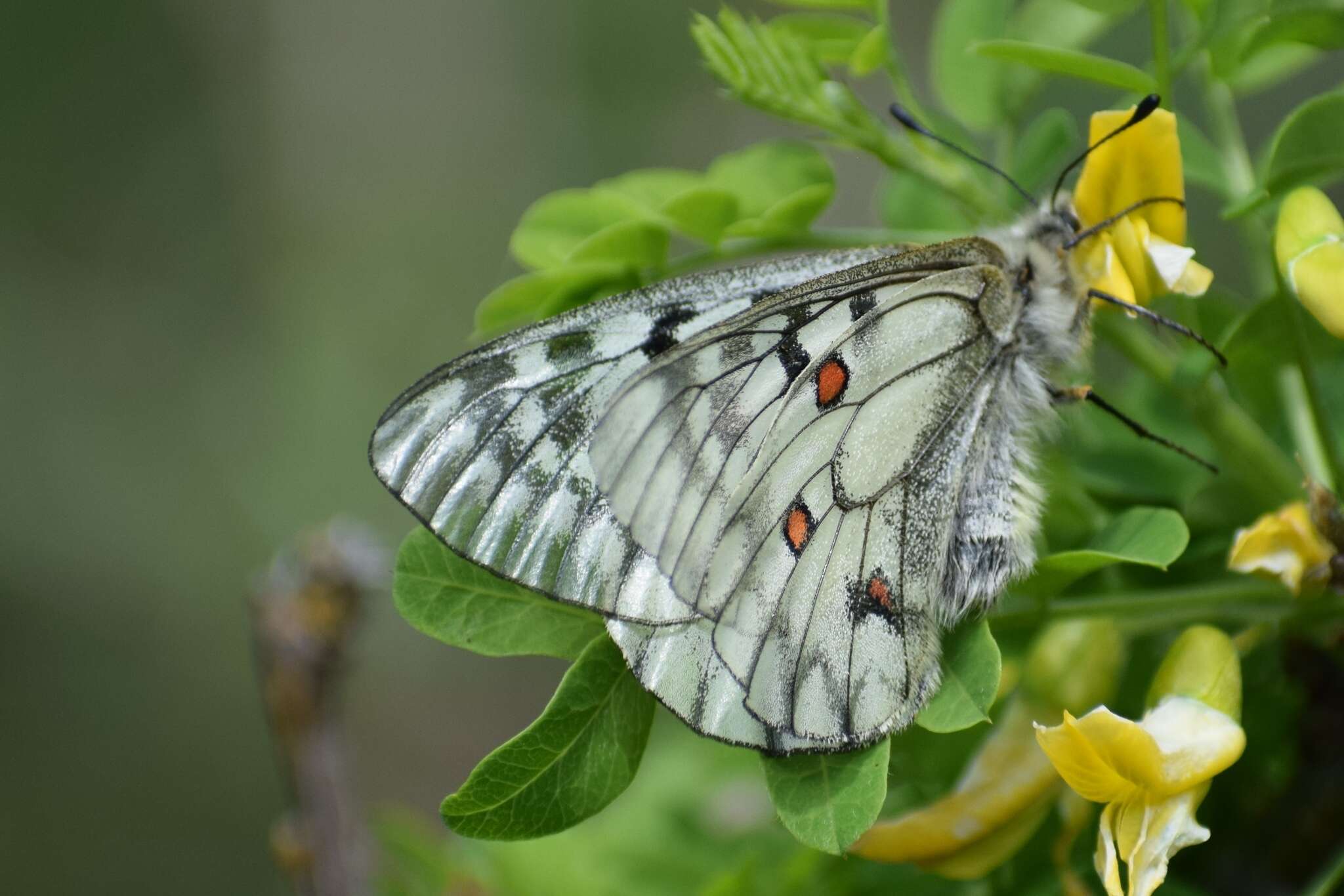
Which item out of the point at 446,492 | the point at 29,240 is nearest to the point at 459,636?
the point at 446,492

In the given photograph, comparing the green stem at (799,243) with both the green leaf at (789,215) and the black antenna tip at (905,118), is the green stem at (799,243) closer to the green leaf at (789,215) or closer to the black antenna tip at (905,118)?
the green leaf at (789,215)

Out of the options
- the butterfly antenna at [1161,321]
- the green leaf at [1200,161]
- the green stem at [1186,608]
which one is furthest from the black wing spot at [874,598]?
the green leaf at [1200,161]

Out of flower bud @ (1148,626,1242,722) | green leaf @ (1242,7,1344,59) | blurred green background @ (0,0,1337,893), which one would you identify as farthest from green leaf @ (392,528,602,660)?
blurred green background @ (0,0,1337,893)

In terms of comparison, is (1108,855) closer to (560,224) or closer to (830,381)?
(830,381)

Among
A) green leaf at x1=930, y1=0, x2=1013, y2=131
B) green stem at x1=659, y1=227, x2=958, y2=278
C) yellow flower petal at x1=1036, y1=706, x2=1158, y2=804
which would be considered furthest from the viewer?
green leaf at x1=930, y1=0, x2=1013, y2=131

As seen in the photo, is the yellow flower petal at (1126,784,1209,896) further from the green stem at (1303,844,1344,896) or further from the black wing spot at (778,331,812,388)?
the black wing spot at (778,331,812,388)

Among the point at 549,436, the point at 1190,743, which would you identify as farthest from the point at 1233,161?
the point at 549,436

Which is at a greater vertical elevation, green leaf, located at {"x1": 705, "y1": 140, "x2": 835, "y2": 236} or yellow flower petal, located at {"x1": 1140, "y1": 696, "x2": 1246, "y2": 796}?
green leaf, located at {"x1": 705, "y1": 140, "x2": 835, "y2": 236}
